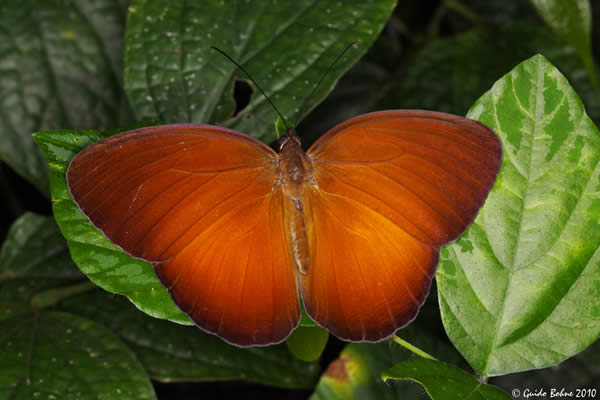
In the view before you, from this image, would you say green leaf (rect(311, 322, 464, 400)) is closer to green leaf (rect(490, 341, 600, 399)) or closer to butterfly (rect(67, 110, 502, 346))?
butterfly (rect(67, 110, 502, 346))

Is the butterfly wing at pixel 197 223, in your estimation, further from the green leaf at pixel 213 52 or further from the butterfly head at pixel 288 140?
the green leaf at pixel 213 52

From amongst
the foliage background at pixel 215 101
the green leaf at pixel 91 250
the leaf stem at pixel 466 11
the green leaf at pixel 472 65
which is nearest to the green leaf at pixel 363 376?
the foliage background at pixel 215 101

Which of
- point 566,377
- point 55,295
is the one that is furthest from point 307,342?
point 566,377

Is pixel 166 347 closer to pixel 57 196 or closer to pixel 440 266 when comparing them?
pixel 57 196

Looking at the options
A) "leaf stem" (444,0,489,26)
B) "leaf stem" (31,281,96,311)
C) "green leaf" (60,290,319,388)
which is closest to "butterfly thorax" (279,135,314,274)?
"green leaf" (60,290,319,388)

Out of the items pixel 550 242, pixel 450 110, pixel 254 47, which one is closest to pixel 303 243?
pixel 550 242

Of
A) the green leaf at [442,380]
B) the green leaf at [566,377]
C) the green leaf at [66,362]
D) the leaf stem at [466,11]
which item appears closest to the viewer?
the green leaf at [442,380]
